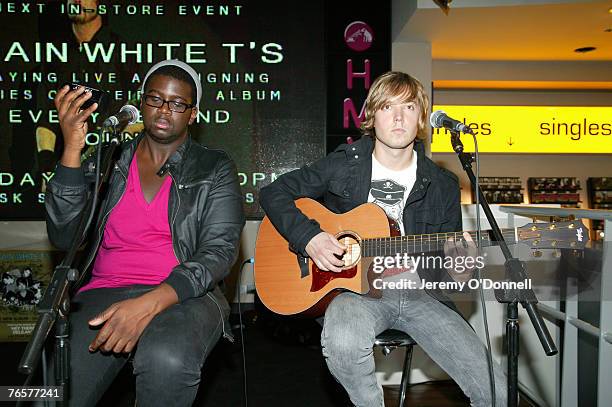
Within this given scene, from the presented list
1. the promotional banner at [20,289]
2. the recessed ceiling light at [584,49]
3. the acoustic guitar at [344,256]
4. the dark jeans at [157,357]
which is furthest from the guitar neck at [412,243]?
the recessed ceiling light at [584,49]

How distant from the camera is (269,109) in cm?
445

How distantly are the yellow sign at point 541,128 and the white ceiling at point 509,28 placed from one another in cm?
132

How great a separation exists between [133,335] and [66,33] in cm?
350

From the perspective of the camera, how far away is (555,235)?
1.66m

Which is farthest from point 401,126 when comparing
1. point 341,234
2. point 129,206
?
point 129,206

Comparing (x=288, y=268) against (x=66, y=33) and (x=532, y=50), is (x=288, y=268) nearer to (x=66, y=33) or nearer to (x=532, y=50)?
(x=66, y=33)

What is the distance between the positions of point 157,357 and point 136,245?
0.54 m

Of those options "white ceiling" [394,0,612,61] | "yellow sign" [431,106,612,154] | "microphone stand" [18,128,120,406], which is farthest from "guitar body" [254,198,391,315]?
"yellow sign" [431,106,612,154]

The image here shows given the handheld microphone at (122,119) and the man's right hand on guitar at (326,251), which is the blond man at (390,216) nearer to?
the man's right hand on guitar at (326,251)

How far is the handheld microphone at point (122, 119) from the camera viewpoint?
1654 millimetres

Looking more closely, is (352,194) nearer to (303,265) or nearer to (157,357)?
(303,265)

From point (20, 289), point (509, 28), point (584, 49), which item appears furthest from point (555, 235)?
point (584, 49)

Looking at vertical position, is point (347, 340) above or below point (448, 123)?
below

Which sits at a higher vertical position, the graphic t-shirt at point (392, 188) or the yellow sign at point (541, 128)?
the yellow sign at point (541, 128)
